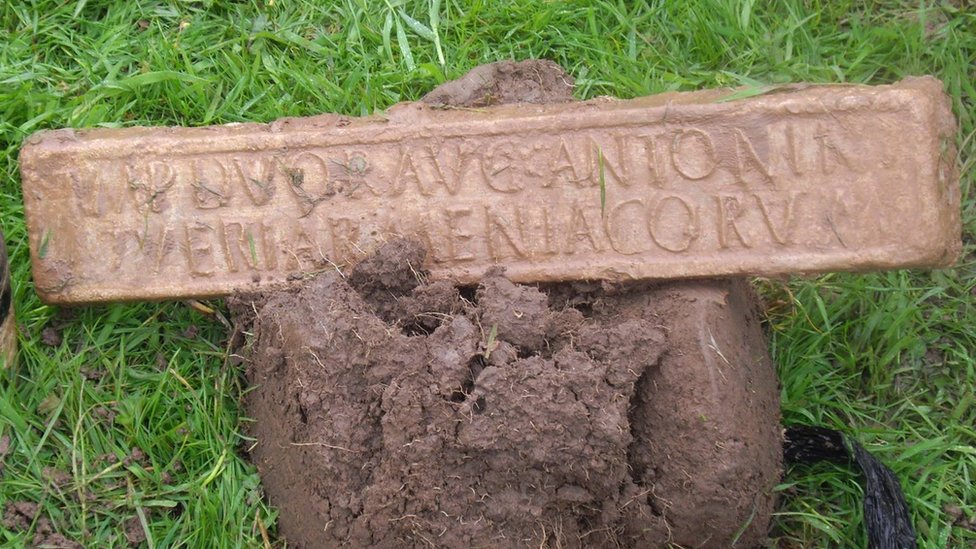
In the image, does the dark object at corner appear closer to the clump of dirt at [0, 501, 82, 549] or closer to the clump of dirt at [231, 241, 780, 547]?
the clump of dirt at [231, 241, 780, 547]

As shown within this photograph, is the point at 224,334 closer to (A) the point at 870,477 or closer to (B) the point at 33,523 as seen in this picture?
(B) the point at 33,523

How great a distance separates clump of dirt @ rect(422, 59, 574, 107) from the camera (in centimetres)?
254

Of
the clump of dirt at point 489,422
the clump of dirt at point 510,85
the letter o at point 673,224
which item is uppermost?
the clump of dirt at point 510,85

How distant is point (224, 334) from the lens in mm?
2498

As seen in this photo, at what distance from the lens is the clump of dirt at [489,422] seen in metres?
1.95

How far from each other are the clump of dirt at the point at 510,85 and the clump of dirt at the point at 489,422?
1.83ft

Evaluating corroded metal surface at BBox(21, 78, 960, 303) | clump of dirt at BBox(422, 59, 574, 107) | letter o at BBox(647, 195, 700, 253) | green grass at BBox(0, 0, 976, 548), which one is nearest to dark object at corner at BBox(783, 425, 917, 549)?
green grass at BBox(0, 0, 976, 548)

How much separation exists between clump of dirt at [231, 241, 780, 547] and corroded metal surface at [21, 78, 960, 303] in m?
0.13

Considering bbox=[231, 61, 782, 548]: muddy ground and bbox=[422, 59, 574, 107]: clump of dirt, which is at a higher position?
bbox=[422, 59, 574, 107]: clump of dirt

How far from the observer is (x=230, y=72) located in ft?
9.03

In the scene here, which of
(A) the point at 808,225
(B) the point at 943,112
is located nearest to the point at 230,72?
(A) the point at 808,225

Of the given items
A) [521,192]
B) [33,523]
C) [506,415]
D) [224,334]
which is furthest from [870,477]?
[33,523]

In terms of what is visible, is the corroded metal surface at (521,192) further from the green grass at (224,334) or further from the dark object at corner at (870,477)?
the dark object at corner at (870,477)

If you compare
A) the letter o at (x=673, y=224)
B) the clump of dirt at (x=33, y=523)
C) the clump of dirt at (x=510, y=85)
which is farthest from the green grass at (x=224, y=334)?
the letter o at (x=673, y=224)
